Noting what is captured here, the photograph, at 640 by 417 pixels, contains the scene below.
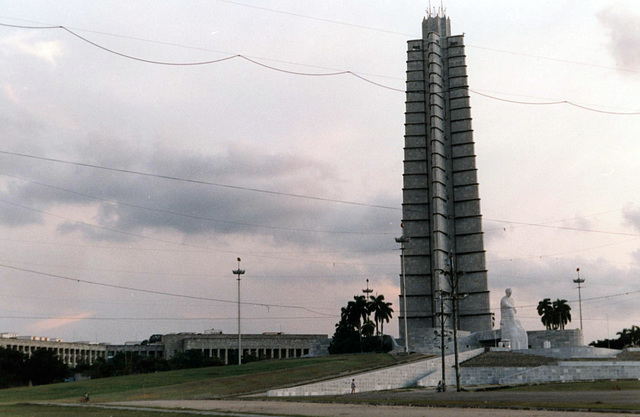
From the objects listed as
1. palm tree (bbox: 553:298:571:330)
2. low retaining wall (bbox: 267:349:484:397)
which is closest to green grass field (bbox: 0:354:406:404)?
low retaining wall (bbox: 267:349:484:397)

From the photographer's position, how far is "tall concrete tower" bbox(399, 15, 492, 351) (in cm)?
9712

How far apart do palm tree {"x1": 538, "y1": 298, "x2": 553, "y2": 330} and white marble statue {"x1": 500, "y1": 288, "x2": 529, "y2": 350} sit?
3710 cm

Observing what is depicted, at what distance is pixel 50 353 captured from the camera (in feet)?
297

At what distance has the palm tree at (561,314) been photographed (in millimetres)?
106062

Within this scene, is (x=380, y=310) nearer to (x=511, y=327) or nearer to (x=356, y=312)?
(x=356, y=312)

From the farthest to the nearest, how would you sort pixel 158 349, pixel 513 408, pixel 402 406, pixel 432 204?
1. pixel 158 349
2. pixel 432 204
3. pixel 402 406
4. pixel 513 408

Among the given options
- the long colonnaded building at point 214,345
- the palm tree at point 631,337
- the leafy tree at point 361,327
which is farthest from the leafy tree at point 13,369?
the palm tree at point 631,337

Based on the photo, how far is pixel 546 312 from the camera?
107812mm

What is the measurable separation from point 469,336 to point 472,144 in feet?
98.5

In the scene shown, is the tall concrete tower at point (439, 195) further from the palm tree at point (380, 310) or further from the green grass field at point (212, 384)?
the green grass field at point (212, 384)

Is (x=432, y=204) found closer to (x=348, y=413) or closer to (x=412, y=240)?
(x=412, y=240)

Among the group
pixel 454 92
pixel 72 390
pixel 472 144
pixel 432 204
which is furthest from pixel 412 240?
pixel 72 390

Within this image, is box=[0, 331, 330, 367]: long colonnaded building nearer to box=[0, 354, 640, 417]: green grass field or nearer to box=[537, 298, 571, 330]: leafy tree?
box=[537, 298, 571, 330]: leafy tree

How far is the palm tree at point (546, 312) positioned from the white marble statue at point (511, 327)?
3710 centimetres
